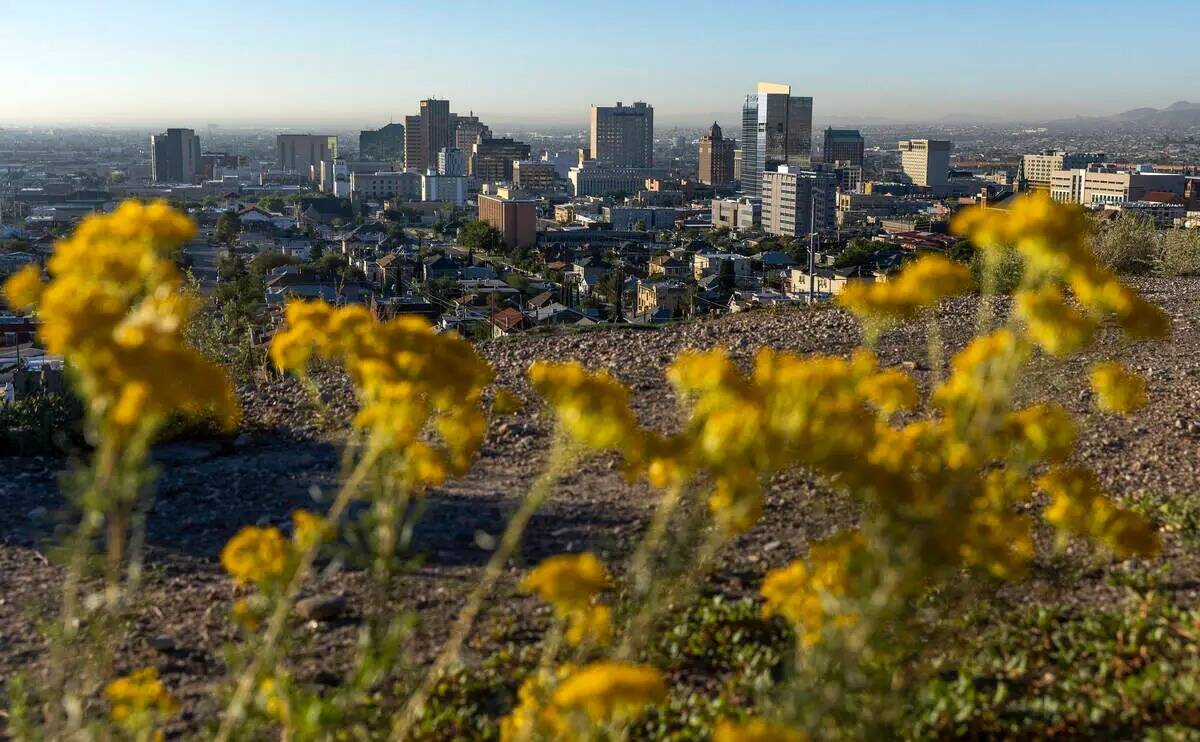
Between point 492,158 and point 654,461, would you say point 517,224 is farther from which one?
point 492,158

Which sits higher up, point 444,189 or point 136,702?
point 444,189

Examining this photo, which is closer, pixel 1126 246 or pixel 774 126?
pixel 1126 246

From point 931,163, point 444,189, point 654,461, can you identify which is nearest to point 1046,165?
point 931,163

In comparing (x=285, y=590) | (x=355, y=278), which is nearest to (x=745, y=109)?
(x=355, y=278)

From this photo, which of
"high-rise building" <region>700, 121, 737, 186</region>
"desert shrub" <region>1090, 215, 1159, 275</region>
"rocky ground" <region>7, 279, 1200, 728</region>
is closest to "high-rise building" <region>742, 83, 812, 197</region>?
"high-rise building" <region>700, 121, 737, 186</region>

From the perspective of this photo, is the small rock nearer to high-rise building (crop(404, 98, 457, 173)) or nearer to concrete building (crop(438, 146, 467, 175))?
concrete building (crop(438, 146, 467, 175))

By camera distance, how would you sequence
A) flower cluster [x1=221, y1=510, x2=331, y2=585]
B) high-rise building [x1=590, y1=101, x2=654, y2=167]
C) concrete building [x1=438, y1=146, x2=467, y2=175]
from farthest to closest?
1. high-rise building [x1=590, y1=101, x2=654, y2=167]
2. concrete building [x1=438, y1=146, x2=467, y2=175]
3. flower cluster [x1=221, y1=510, x2=331, y2=585]
